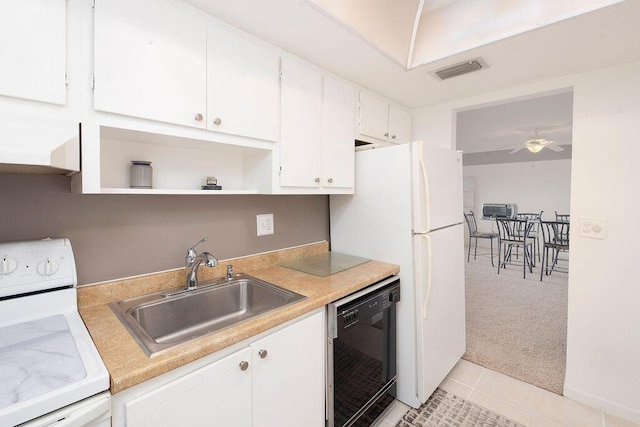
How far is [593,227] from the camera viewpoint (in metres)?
1.83

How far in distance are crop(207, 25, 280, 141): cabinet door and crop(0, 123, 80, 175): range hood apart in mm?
492

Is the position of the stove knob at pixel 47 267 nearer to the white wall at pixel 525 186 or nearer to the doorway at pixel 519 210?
the doorway at pixel 519 210

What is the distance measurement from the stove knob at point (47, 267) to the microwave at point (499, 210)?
7.33 m

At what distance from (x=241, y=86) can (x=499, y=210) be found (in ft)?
23.0

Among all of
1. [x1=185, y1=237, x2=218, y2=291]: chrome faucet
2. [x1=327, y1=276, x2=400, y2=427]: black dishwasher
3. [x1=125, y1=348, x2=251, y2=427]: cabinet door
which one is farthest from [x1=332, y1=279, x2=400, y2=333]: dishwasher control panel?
[x1=185, y1=237, x2=218, y2=291]: chrome faucet

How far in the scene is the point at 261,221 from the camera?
1906 mm

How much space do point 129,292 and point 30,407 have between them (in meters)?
0.76

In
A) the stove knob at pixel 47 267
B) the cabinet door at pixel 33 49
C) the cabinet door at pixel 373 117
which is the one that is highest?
the cabinet door at pixel 373 117

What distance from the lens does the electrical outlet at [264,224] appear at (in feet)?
6.22

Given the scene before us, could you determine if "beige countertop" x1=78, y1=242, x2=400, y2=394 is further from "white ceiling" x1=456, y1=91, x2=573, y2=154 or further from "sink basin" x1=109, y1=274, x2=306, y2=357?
"white ceiling" x1=456, y1=91, x2=573, y2=154

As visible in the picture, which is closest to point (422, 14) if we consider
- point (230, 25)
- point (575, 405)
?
point (230, 25)

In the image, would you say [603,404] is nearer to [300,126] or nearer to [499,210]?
[300,126]

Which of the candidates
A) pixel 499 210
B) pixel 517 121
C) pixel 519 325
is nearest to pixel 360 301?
pixel 519 325

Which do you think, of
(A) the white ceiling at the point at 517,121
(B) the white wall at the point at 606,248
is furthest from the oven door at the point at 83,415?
(A) the white ceiling at the point at 517,121
